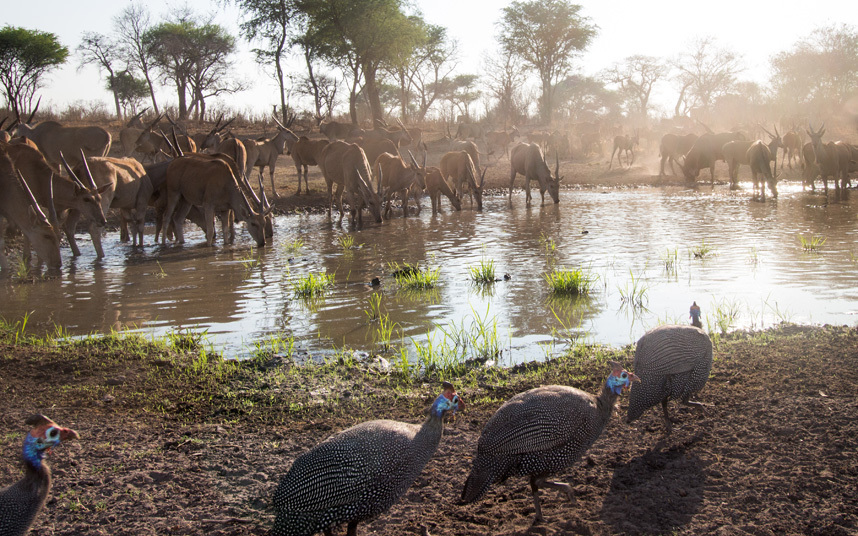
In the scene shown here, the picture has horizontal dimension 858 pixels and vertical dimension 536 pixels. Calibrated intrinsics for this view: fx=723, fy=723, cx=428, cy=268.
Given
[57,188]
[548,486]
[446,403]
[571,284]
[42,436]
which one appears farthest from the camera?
[57,188]

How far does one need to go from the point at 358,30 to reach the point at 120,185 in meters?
23.5

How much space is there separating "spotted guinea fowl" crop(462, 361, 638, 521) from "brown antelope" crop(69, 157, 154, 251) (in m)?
11.1

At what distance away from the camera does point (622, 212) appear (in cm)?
1761

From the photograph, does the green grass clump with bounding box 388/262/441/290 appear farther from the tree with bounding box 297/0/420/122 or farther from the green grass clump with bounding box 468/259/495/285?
the tree with bounding box 297/0/420/122

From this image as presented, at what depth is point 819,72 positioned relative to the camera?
47312mm

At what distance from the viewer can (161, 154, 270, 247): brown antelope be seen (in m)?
13.6

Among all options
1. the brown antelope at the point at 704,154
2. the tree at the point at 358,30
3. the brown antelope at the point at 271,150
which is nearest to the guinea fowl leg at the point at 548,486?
the brown antelope at the point at 271,150

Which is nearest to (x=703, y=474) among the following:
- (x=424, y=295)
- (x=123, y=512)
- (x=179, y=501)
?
(x=179, y=501)

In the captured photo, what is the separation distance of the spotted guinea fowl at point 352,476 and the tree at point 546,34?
151 feet

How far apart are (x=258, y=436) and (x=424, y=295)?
4.37 metres

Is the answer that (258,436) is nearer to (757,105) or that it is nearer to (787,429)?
(787,429)

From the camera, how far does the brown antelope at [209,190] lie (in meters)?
13.6

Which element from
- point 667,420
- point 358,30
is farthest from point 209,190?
point 358,30

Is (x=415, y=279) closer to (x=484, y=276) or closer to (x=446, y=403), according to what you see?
(x=484, y=276)
